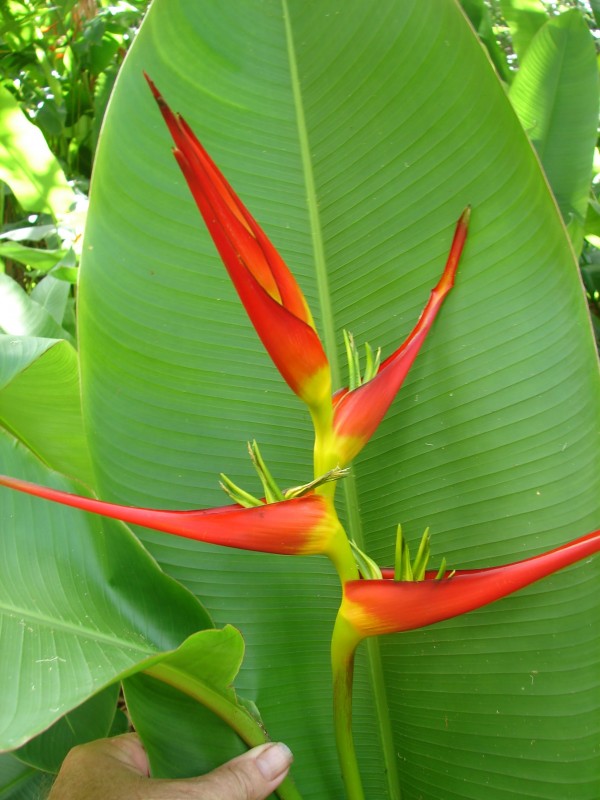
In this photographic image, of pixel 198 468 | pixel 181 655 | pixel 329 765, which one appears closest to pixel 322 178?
pixel 198 468

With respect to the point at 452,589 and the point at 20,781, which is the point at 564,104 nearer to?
the point at 452,589

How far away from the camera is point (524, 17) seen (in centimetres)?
95

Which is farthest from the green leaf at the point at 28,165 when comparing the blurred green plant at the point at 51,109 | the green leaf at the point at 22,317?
the green leaf at the point at 22,317

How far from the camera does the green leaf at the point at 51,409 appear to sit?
600 millimetres

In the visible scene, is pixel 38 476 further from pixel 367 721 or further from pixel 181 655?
pixel 367 721

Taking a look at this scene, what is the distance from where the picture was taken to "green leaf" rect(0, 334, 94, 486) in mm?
600

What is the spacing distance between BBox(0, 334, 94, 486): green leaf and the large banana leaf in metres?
0.08

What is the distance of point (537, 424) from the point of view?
0.47m

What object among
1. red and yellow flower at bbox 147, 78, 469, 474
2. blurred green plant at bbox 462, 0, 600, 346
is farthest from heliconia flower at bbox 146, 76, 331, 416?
blurred green plant at bbox 462, 0, 600, 346

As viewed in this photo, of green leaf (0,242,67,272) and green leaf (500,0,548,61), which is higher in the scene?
green leaf (500,0,548,61)

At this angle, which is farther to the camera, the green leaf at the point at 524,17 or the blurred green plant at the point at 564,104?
the green leaf at the point at 524,17

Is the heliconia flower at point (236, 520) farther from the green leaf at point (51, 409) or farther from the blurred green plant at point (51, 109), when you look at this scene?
the blurred green plant at point (51, 109)

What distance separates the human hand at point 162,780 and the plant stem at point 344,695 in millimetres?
46

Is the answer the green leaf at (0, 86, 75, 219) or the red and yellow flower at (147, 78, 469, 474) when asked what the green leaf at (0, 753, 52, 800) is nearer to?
the red and yellow flower at (147, 78, 469, 474)
